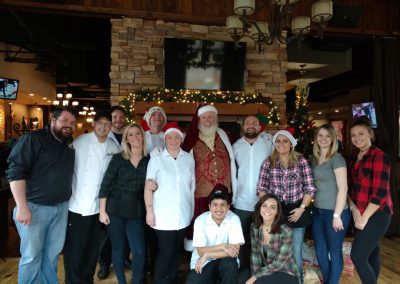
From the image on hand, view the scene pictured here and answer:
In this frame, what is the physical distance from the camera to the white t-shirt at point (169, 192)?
2.60m

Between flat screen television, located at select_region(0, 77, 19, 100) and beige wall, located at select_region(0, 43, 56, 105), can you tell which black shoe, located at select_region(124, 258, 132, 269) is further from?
beige wall, located at select_region(0, 43, 56, 105)

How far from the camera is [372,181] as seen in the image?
2510 millimetres

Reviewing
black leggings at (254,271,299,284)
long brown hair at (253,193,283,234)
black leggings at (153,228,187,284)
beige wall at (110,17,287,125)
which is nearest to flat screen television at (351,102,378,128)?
beige wall at (110,17,287,125)

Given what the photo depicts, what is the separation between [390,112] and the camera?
16.6 ft

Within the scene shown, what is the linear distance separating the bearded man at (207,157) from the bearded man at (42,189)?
3.56 ft

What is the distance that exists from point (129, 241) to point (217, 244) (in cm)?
75

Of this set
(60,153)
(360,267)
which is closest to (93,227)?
(60,153)

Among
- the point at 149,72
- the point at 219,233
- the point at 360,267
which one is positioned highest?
the point at 149,72

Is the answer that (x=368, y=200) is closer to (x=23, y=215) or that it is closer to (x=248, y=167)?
(x=248, y=167)

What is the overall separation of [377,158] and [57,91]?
44.2 feet

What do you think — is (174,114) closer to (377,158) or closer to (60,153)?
(60,153)

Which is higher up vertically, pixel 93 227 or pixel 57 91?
pixel 57 91

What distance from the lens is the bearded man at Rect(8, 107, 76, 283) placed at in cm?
235

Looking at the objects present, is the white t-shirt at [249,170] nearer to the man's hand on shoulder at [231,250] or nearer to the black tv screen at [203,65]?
the man's hand on shoulder at [231,250]
